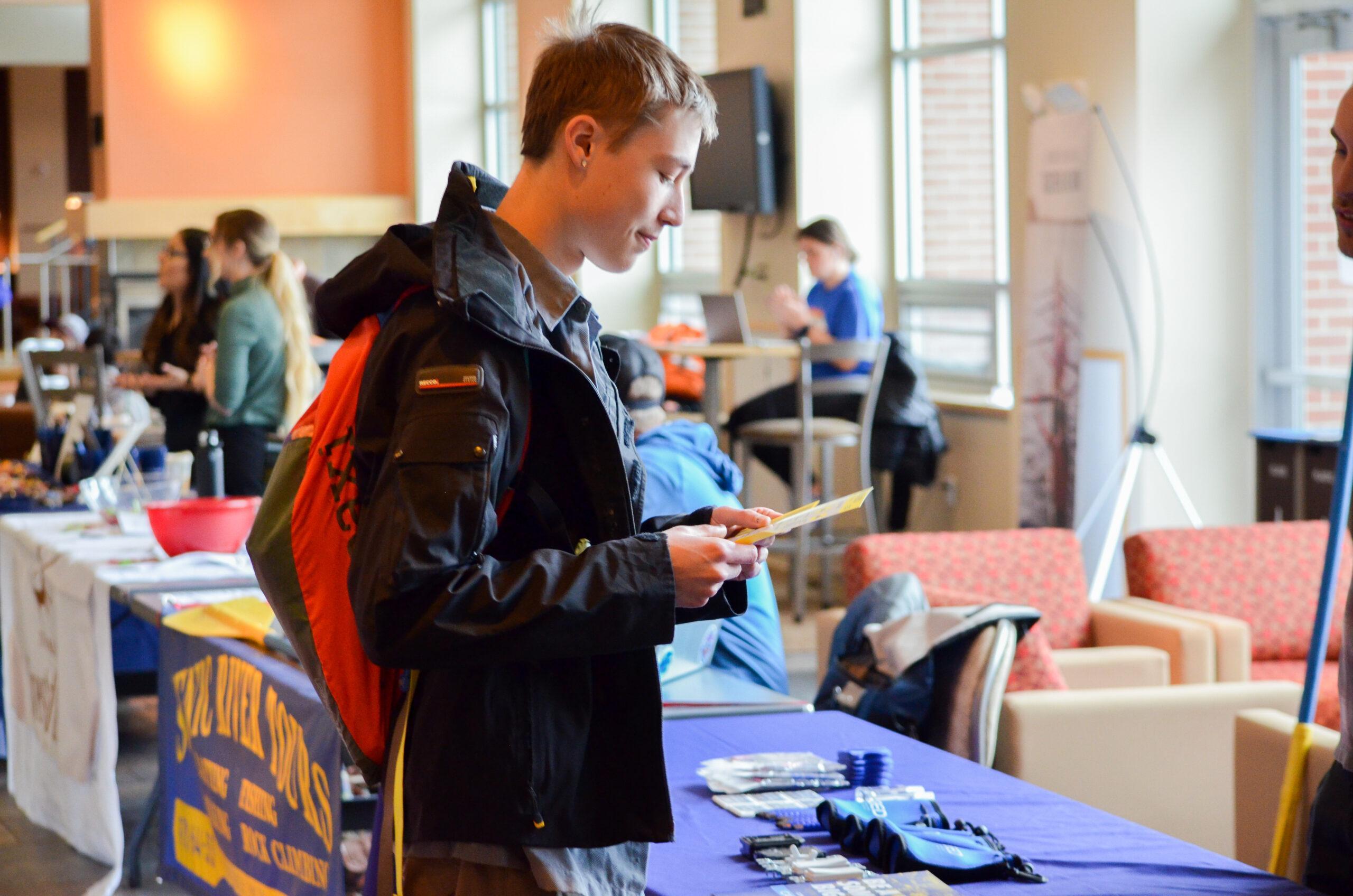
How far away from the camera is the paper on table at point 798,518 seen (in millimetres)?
1315

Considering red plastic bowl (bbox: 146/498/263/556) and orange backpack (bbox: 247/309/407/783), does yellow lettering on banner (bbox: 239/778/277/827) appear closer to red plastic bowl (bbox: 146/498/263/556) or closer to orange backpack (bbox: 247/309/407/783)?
red plastic bowl (bbox: 146/498/263/556)

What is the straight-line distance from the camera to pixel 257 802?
8.78ft

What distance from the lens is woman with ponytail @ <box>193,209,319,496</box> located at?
5152 millimetres

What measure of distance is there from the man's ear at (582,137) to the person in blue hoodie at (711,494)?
1674 mm

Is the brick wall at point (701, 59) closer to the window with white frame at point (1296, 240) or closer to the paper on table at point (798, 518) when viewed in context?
the window with white frame at point (1296, 240)

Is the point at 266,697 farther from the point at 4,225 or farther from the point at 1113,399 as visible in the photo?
the point at 4,225

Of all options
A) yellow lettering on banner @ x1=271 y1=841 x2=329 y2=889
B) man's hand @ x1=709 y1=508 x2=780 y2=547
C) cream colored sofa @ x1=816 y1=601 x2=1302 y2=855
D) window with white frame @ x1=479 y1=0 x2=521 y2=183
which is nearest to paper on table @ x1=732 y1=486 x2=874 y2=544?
man's hand @ x1=709 y1=508 x2=780 y2=547

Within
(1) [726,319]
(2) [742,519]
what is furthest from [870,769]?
(1) [726,319]

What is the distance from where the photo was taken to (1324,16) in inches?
225

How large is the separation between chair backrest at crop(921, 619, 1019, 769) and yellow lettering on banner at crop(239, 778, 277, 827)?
4.37 feet

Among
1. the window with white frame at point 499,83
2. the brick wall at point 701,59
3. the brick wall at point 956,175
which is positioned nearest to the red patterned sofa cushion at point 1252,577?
the brick wall at point 956,175

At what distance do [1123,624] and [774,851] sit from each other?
8.82ft

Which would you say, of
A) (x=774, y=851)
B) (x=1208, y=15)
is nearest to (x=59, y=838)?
(x=774, y=851)

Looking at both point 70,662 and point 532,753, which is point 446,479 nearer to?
point 532,753
